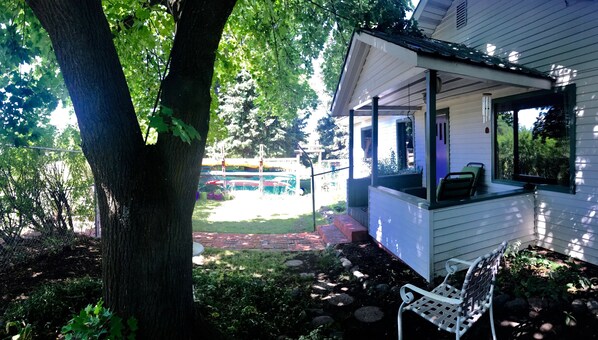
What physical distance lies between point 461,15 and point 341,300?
718 centimetres

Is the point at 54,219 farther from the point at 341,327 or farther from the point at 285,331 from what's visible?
the point at 341,327

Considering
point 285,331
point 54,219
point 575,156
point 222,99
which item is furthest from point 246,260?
point 222,99

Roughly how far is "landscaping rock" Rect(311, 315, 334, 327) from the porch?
1686 mm

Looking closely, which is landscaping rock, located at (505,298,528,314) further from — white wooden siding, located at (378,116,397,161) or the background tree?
the background tree

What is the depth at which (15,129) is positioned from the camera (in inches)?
143

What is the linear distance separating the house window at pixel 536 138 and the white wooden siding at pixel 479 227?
0.58 metres

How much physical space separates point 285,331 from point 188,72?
2604mm

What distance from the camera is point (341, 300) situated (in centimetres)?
421

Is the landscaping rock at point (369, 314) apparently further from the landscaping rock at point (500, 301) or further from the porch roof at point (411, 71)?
the porch roof at point (411, 71)

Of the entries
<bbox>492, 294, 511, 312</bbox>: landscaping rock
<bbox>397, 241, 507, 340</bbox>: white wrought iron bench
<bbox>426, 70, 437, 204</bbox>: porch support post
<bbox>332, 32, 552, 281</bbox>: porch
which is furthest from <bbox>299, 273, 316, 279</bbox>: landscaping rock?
<bbox>492, 294, 511, 312</bbox>: landscaping rock

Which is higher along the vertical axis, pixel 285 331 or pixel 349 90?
pixel 349 90

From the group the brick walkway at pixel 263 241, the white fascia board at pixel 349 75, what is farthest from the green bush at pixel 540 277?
the white fascia board at pixel 349 75

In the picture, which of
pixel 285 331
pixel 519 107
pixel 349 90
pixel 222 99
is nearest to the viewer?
pixel 285 331

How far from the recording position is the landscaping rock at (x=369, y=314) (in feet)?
12.1
